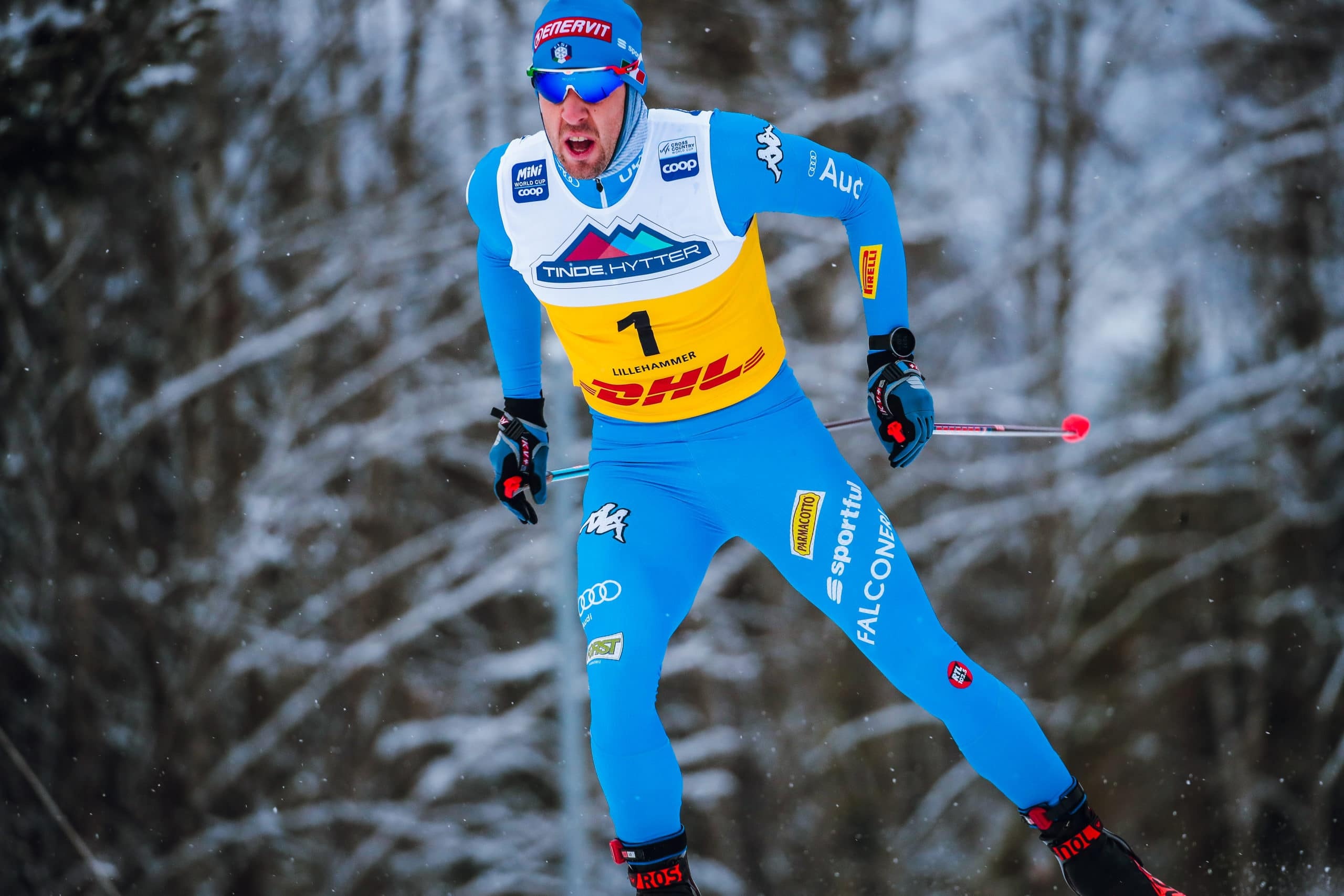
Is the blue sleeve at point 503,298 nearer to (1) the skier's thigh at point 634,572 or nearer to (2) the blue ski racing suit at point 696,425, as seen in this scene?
(2) the blue ski racing suit at point 696,425

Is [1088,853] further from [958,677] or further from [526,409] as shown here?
[526,409]

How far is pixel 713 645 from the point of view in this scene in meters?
5.77

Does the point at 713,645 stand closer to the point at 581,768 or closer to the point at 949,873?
the point at 581,768

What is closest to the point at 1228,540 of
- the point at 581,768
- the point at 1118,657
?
the point at 1118,657

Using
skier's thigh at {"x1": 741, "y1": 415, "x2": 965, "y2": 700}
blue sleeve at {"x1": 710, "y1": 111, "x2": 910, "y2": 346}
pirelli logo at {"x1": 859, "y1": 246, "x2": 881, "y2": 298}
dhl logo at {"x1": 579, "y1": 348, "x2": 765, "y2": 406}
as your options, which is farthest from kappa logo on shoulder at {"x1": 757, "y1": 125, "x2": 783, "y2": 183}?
skier's thigh at {"x1": 741, "y1": 415, "x2": 965, "y2": 700}

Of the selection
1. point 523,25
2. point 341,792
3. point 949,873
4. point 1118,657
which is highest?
point 523,25

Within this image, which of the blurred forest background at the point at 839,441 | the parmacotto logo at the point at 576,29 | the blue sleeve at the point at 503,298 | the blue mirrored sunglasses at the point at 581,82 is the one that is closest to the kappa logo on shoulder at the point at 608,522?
the blue sleeve at the point at 503,298

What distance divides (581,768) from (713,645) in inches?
37.0

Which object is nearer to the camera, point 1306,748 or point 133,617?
point 1306,748

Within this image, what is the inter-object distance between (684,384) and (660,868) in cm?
98

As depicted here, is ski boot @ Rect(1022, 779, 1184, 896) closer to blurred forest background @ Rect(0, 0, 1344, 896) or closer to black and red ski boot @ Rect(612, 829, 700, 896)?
black and red ski boot @ Rect(612, 829, 700, 896)

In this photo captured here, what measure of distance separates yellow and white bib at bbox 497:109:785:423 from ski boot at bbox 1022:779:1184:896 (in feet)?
3.47

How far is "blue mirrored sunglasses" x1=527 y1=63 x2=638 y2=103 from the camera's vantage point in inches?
83.1

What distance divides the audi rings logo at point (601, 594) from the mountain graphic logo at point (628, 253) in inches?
24.6
